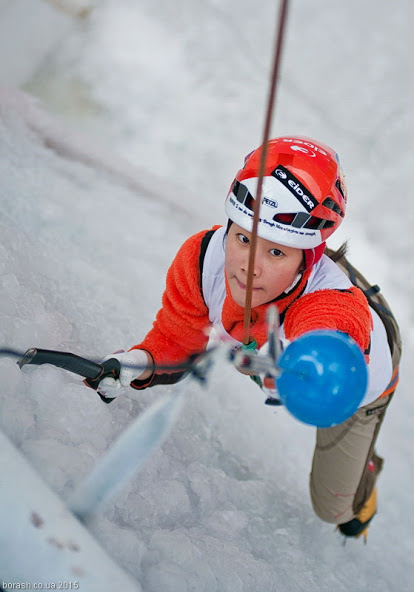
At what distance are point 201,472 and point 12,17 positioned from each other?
89.1 inches

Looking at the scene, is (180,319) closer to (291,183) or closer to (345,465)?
(291,183)

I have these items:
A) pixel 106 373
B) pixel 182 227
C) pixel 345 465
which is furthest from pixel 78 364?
pixel 182 227

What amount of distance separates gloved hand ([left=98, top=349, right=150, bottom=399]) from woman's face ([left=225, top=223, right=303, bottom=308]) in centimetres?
21

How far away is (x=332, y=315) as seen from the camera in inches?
33.7

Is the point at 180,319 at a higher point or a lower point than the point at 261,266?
lower

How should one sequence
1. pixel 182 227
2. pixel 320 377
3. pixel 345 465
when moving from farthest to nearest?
pixel 182 227 < pixel 345 465 < pixel 320 377

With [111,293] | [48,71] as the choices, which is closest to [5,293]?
[111,293]

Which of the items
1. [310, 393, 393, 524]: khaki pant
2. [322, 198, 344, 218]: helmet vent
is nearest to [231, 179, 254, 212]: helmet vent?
[322, 198, 344, 218]: helmet vent

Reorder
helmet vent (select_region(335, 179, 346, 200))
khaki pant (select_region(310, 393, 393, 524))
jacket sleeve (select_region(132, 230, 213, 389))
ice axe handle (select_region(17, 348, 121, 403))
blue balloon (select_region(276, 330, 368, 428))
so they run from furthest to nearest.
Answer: khaki pant (select_region(310, 393, 393, 524)), jacket sleeve (select_region(132, 230, 213, 389)), helmet vent (select_region(335, 179, 346, 200)), ice axe handle (select_region(17, 348, 121, 403)), blue balloon (select_region(276, 330, 368, 428))

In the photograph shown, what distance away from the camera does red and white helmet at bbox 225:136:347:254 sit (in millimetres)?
861

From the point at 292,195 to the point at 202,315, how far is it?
35cm

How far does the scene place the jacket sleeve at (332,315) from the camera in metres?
0.84

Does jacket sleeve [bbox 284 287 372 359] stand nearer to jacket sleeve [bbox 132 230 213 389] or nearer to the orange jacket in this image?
the orange jacket

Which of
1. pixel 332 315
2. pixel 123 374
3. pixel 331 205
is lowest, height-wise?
pixel 123 374
